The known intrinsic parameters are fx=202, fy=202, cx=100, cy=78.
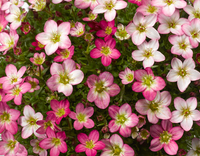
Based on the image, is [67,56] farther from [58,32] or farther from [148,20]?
[148,20]

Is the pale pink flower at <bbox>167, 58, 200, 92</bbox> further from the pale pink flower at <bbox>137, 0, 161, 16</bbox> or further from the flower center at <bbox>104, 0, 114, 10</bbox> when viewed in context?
the flower center at <bbox>104, 0, 114, 10</bbox>

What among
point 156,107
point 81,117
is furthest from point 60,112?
point 156,107

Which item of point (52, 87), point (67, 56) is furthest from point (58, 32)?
point (52, 87)

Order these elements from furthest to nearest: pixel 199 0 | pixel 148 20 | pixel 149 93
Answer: pixel 199 0 < pixel 148 20 < pixel 149 93

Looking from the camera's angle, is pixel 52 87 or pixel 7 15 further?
pixel 7 15

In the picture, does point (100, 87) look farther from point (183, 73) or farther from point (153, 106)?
point (183, 73)

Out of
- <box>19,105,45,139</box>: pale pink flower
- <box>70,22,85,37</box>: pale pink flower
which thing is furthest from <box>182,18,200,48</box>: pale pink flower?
<box>19,105,45,139</box>: pale pink flower

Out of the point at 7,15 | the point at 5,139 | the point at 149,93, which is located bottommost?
the point at 5,139
